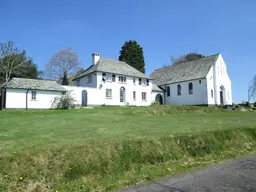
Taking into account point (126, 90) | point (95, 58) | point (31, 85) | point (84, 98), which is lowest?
point (84, 98)

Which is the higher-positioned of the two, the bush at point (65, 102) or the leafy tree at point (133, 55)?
the leafy tree at point (133, 55)

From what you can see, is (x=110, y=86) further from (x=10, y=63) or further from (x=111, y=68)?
(x=10, y=63)

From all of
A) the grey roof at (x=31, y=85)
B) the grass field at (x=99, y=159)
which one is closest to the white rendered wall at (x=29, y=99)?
the grey roof at (x=31, y=85)

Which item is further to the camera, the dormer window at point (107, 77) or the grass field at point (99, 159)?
the dormer window at point (107, 77)

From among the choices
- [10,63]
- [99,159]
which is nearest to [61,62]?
[10,63]

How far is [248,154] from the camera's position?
7.64 m

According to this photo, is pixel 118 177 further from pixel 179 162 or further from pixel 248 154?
pixel 248 154

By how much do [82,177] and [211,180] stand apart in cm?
346

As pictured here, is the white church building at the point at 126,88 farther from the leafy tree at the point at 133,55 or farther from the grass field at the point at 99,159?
the grass field at the point at 99,159

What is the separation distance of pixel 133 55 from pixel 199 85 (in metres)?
21.1

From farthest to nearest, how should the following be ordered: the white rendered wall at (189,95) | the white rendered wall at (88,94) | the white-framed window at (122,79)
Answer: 1. the white rendered wall at (189,95)
2. the white-framed window at (122,79)
3. the white rendered wall at (88,94)

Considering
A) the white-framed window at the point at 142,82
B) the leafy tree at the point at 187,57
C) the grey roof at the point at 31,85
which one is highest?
the leafy tree at the point at 187,57

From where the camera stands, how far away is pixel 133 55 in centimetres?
5022

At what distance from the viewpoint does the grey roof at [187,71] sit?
35741 millimetres
